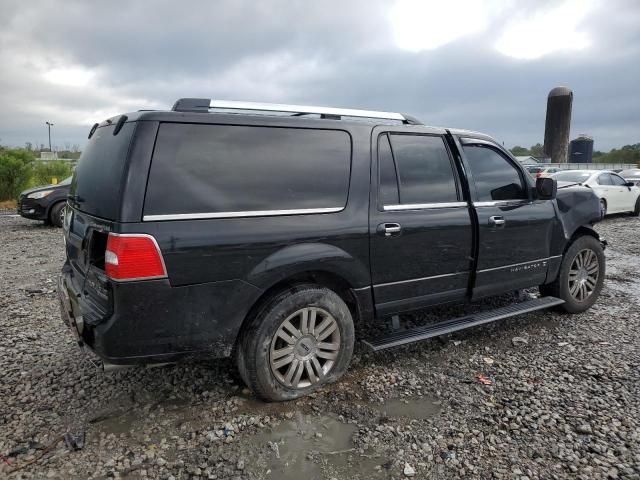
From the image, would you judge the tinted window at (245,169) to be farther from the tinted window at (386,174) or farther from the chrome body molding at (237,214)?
the tinted window at (386,174)

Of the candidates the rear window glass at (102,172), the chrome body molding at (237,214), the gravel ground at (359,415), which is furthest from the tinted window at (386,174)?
the rear window glass at (102,172)

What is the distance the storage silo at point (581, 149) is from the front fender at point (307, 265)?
54744 millimetres

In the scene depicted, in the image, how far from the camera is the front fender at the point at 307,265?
2.84m

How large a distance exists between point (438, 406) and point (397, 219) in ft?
4.32

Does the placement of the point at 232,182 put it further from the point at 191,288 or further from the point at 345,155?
the point at 345,155

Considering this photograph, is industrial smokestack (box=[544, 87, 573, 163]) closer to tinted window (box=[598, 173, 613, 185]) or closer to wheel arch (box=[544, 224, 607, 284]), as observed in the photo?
tinted window (box=[598, 173, 613, 185])

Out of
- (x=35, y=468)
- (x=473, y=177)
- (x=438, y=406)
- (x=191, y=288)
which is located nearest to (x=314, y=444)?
(x=438, y=406)

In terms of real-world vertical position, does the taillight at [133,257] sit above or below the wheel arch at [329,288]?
above

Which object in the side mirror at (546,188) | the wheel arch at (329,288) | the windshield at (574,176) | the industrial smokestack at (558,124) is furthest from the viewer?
the industrial smokestack at (558,124)

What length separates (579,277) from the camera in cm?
477

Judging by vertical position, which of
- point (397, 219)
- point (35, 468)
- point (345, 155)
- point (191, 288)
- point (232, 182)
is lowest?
point (35, 468)

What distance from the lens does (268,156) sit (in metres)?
2.93

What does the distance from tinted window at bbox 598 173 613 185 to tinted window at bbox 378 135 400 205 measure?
40.8ft

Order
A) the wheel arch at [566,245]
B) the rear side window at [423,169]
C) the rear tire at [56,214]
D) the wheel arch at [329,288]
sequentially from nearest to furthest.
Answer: the wheel arch at [329,288]
the rear side window at [423,169]
the wheel arch at [566,245]
the rear tire at [56,214]
